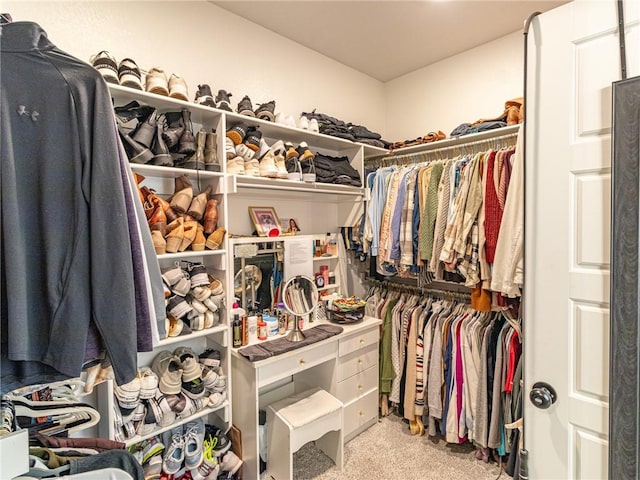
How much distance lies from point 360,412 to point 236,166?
1.87 m

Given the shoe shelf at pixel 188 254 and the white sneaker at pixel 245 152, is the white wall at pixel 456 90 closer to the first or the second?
the white sneaker at pixel 245 152

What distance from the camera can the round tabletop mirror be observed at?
2045 mm

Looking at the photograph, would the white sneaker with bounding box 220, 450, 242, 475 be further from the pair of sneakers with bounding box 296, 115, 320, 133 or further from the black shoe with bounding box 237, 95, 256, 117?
the pair of sneakers with bounding box 296, 115, 320, 133

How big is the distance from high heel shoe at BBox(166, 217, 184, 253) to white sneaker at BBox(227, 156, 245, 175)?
1.46ft

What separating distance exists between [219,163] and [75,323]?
1219mm

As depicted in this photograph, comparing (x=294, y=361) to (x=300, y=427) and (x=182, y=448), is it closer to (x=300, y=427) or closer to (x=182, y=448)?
(x=300, y=427)

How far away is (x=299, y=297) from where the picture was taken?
7.16 feet

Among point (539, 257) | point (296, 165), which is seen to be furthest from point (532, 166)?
point (296, 165)

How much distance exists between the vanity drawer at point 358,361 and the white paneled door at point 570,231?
1300mm

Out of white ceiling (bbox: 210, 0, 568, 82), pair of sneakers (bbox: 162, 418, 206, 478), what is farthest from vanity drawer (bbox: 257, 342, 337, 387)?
white ceiling (bbox: 210, 0, 568, 82)

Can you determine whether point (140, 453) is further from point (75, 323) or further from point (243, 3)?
point (243, 3)

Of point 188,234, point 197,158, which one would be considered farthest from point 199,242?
point 197,158

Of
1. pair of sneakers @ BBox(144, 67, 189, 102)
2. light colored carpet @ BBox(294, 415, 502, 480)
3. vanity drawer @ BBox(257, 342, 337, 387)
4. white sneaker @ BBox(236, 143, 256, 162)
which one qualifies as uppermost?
pair of sneakers @ BBox(144, 67, 189, 102)

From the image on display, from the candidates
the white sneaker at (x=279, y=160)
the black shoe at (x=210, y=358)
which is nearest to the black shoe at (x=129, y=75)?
the white sneaker at (x=279, y=160)
